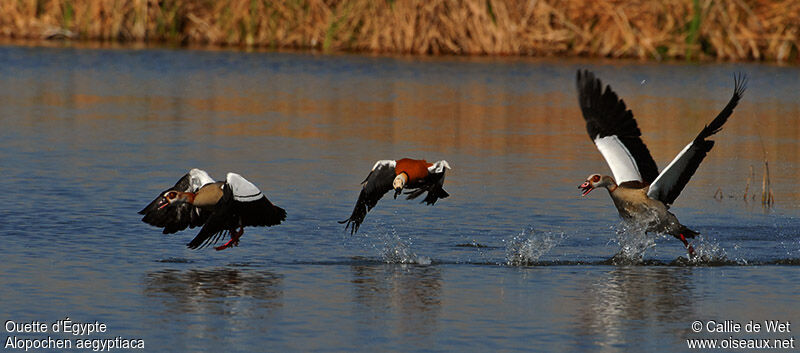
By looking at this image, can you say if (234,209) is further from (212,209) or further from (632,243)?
(632,243)

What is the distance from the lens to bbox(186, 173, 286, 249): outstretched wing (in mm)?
9891

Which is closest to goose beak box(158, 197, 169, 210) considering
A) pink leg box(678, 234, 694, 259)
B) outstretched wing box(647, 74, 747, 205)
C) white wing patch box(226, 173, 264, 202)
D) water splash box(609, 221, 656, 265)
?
white wing patch box(226, 173, 264, 202)

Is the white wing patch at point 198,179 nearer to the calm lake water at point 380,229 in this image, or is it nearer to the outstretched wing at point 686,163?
the calm lake water at point 380,229

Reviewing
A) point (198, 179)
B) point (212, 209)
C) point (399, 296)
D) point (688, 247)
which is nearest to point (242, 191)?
point (212, 209)

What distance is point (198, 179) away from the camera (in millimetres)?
10430

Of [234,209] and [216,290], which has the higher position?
[234,209]

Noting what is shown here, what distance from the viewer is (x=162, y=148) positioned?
1631cm

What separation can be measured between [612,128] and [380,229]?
2015 mm

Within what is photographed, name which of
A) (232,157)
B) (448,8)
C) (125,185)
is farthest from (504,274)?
(448,8)

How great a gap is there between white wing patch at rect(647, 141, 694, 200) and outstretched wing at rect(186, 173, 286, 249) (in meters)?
2.79

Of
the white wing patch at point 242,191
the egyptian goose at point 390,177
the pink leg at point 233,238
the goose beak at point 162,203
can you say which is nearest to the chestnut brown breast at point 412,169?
the egyptian goose at point 390,177

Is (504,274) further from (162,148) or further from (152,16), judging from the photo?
(152,16)

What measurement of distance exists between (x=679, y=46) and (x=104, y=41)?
12610mm

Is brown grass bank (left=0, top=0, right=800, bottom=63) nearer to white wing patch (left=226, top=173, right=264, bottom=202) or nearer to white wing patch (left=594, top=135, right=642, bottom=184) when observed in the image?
white wing patch (left=594, top=135, right=642, bottom=184)
